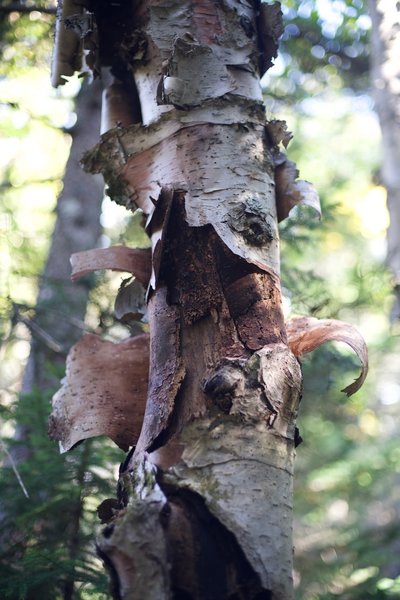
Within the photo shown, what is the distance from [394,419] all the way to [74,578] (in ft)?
41.3

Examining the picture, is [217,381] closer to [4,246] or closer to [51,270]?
[4,246]

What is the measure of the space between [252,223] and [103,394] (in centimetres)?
60

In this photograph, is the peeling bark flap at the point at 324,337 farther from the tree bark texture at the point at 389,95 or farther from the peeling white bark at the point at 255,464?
the tree bark texture at the point at 389,95

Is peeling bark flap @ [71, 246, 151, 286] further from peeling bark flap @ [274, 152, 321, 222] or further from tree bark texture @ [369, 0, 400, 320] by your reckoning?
tree bark texture @ [369, 0, 400, 320]

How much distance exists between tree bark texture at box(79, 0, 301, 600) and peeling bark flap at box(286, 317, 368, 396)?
18 cm

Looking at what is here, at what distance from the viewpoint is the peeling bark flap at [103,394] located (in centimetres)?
143

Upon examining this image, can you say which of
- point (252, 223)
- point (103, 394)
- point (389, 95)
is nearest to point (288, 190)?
point (252, 223)

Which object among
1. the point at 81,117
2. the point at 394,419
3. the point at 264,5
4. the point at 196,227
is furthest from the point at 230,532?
the point at 394,419

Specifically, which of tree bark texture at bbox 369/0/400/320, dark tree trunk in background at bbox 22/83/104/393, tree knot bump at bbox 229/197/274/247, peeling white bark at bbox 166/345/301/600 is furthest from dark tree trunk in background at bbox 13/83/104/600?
tree bark texture at bbox 369/0/400/320

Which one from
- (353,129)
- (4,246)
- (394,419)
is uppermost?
(353,129)

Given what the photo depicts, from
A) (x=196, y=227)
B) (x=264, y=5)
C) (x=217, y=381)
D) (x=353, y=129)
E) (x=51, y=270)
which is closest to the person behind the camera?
(x=217, y=381)

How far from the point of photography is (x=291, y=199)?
1.55 m

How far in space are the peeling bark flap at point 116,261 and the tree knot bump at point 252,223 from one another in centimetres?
36

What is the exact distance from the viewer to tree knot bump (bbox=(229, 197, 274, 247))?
1343 millimetres
